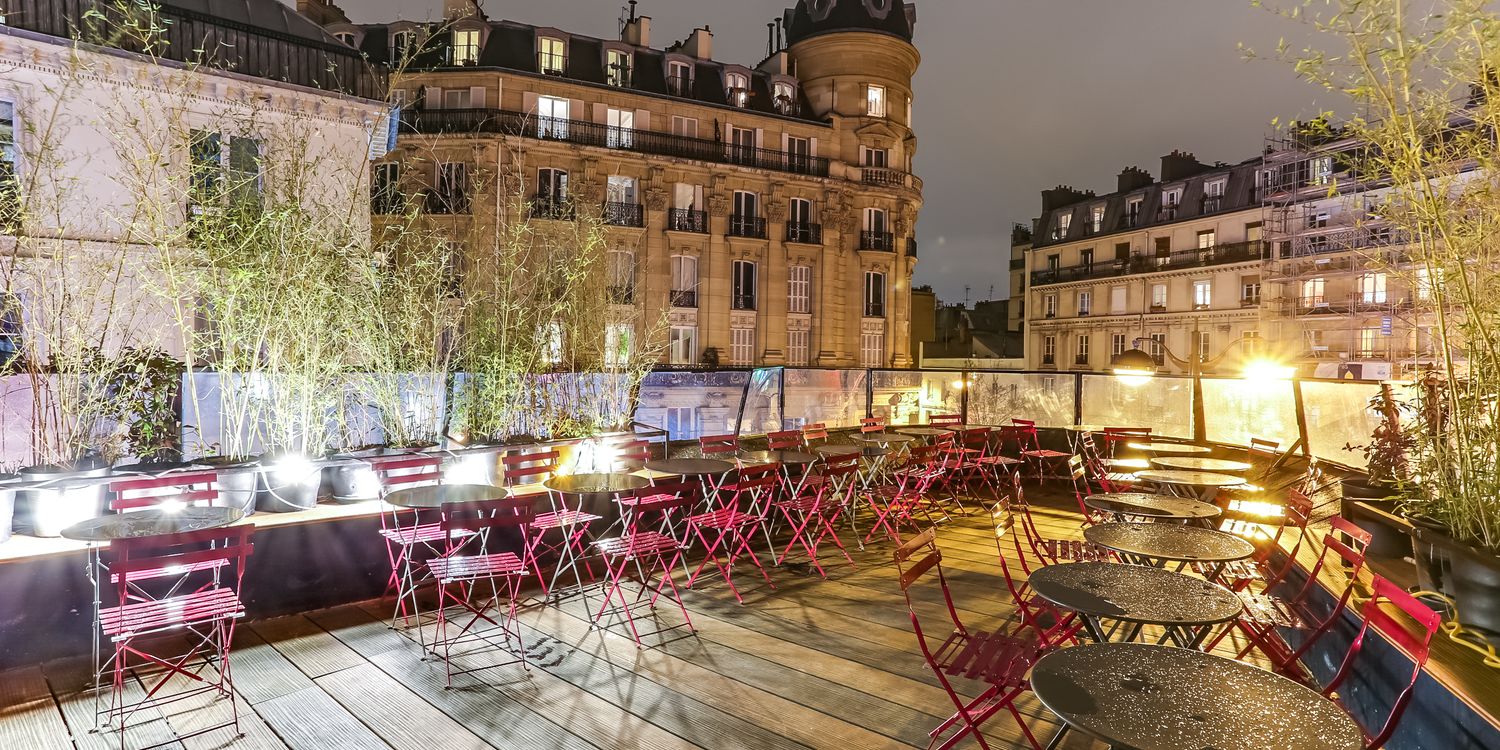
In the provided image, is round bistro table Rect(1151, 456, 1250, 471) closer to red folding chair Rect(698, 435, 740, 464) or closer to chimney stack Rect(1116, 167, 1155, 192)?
red folding chair Rect(698, 435, 740, 464)

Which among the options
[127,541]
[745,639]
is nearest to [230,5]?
[127,541]

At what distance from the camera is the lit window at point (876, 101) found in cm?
2467

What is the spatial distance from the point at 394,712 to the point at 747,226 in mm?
20937

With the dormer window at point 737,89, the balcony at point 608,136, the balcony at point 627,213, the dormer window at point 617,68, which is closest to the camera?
the balcony at point 608,136

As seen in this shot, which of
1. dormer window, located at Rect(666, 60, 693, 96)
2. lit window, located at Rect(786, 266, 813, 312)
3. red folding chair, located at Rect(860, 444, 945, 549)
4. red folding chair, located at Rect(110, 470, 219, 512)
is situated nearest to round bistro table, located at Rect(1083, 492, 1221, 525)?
red folding chair, located at Rect(860, 444, 945, 549)

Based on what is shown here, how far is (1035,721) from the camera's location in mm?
3119

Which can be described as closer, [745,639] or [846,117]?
[745,639]

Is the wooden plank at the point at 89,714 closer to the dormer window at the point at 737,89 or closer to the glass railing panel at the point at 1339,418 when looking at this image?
the glass railing panel at the point at 1339,418

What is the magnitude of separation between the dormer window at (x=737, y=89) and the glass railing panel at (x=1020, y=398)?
659 inches

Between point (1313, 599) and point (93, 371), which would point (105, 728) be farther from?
point (1313, 599)

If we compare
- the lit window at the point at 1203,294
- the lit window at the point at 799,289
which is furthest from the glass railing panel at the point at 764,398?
the lit window at the point at 1203,294

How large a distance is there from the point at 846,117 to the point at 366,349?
2195 cm

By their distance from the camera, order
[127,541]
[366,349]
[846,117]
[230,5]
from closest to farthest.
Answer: [127,541] → [366,349] → [230,5] → [846,117]

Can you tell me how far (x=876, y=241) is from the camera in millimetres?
25062
